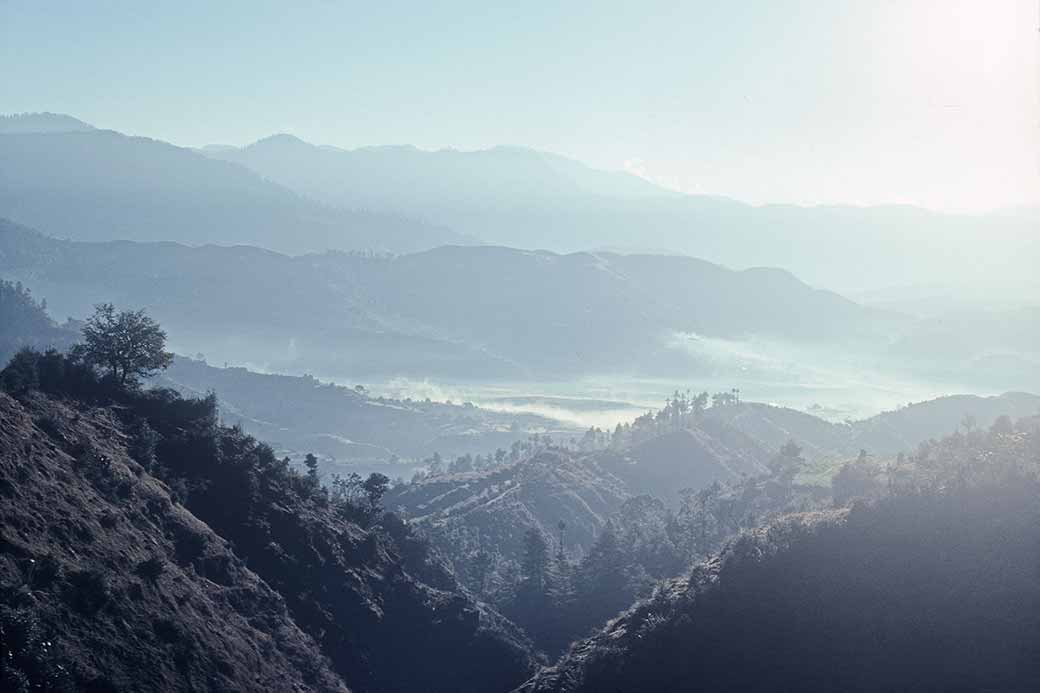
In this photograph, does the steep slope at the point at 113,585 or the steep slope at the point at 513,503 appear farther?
the steep slope at the point at 513,503

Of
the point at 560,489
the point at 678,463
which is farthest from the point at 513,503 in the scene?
the point at 678,463

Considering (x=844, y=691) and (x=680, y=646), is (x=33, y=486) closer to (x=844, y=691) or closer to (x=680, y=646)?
(x=680, y=646)

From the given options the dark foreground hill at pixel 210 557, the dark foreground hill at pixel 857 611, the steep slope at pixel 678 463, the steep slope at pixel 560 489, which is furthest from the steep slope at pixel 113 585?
the steep slope at pixel 678 463

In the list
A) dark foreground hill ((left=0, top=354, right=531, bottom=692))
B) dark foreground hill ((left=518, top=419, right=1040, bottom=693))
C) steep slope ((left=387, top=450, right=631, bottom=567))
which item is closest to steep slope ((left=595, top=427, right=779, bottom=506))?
steep slope ((left=387, top=450, right=631, bottom=567))

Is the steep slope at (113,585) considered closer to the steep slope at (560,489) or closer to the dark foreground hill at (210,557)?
the dark foreground hill at (210,557)

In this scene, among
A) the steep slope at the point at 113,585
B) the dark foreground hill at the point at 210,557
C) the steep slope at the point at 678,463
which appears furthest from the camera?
the steep slope at the point at 678,463
